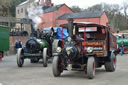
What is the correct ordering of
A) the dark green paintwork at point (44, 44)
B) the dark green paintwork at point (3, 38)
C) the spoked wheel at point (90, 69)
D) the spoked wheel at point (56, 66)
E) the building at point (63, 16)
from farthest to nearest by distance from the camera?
1. the building at point (63, 16)
2. the dark green paintwork at point (3, 38)
3. the dark green paintwork at point (44, 44)
4. the spoked wheel at point (56, 66)
5. the spoked wheel at point (90, 69)

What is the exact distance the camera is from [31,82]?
6.84 m

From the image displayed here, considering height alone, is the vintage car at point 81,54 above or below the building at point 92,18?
below

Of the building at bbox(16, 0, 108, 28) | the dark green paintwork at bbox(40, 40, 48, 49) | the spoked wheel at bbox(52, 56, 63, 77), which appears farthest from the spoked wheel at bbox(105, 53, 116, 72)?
the building at bbox(16, 0, 108, 28)

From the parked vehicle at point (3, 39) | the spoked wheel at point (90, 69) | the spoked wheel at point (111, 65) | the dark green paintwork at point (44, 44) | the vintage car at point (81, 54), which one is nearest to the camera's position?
the spoked wheel at point (90, 69)

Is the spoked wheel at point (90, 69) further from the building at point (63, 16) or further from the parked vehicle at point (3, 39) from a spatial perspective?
the building at point (63, 16)

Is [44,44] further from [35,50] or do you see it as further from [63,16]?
[63,16]

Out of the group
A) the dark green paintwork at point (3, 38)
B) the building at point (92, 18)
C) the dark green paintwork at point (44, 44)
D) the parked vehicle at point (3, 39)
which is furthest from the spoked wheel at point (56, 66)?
the building at point (92, 18)

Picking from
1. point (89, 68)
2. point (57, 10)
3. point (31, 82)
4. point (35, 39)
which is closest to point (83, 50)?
point (89, 68)

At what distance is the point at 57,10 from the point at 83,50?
33.7 meters

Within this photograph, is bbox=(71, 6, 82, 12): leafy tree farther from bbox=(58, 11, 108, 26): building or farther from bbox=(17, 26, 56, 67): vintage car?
bbox=(17, 26, 56, 67): vintage car

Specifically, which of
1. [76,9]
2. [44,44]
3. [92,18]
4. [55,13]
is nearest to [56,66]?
[44,44]

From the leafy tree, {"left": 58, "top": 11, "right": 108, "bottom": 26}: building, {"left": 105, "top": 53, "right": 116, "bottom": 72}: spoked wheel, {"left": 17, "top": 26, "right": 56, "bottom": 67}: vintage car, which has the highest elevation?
the leafy tree

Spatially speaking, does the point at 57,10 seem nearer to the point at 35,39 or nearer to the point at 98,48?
the point at 35,39

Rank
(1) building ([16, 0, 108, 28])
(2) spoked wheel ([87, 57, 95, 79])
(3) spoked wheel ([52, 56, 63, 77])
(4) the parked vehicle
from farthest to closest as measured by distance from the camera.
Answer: (1) building ([16, 0, 108, 28])
(4) the parked vehicle
(3) spoked wheel ([52, 56, 63, 77])
(2) spoked wheel ([87, 57, 95, 79])
